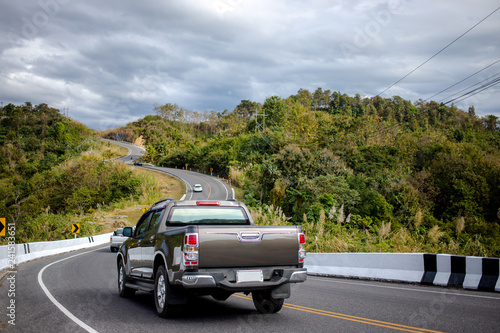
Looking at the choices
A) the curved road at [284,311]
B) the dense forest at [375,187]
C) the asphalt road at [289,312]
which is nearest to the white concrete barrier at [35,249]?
the curved road at [284,311]

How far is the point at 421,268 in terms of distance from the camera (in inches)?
436

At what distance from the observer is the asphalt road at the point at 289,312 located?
20.9ft

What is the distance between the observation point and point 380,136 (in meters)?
69.0

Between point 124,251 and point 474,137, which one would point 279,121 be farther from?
point 124,251

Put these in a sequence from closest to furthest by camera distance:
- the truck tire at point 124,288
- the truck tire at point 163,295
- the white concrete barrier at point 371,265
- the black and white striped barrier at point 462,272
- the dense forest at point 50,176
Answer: the truck tire at point 163,295 → the truck tire at point 124,288 → the black and white striped barrier at point 462,272 → the white concrete barrier at point 371,265 → the dense forest at point 50,176

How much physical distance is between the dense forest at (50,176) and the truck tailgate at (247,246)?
30.8 metres

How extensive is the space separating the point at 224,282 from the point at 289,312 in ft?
6.38

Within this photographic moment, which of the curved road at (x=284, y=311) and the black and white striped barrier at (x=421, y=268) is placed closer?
the curved road at (x=284, y=311)

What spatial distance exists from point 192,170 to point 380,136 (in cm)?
4080

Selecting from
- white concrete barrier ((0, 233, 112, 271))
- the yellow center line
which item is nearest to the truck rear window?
the yellow center line

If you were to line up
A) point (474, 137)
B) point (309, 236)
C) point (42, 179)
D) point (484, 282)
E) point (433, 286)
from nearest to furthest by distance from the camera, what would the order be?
point (484, 282) < point (433, 286) < point (309, 236) < point (474, 137) < point (42, 179)

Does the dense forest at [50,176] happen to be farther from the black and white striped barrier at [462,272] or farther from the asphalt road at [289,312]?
the black and white striped barrier at [462,272]

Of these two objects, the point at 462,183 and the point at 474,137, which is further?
the point at 474,137

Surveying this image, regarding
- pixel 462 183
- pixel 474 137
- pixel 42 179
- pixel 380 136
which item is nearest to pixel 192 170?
pixel 42 179
